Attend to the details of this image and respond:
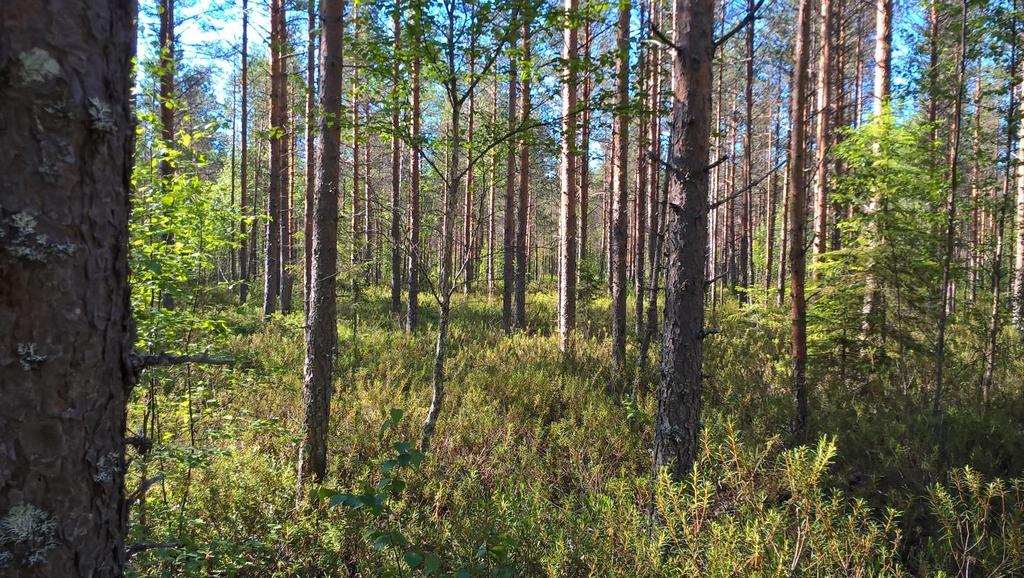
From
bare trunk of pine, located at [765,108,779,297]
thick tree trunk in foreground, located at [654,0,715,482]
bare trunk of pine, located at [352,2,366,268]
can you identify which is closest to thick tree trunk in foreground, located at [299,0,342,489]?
bare trunk of pine, located at [352,2,366,268]

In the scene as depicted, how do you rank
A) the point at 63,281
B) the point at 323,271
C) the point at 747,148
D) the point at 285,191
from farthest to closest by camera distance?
the point at 285,191 < the point at 747,148 < the point at 323,271 < the point at 63,281

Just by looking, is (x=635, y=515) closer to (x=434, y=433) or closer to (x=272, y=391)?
(x=434, y=433)

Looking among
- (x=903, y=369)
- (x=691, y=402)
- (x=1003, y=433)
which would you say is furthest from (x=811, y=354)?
(x=691, y=402)

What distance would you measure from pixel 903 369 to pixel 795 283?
2.46m

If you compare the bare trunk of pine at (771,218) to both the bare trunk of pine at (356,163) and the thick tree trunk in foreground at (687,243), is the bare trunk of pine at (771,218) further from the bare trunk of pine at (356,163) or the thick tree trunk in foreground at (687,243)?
the bare trunk of pine at (356,163)

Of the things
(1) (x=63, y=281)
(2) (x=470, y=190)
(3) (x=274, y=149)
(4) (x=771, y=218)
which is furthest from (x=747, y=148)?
(1) (x=63, y=281)

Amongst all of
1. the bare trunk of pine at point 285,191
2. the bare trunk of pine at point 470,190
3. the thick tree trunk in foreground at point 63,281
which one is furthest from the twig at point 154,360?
the bare trunk of pine at point 285,191

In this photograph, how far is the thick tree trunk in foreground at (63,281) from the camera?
102 cm

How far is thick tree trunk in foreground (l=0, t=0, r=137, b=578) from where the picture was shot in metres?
1.02

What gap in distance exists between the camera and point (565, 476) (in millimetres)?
5227

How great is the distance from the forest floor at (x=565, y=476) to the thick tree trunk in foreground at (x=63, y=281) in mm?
822

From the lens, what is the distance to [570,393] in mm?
7492

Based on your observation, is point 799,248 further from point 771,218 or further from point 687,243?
point 771,218

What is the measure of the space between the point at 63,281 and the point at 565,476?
15.9 ft
